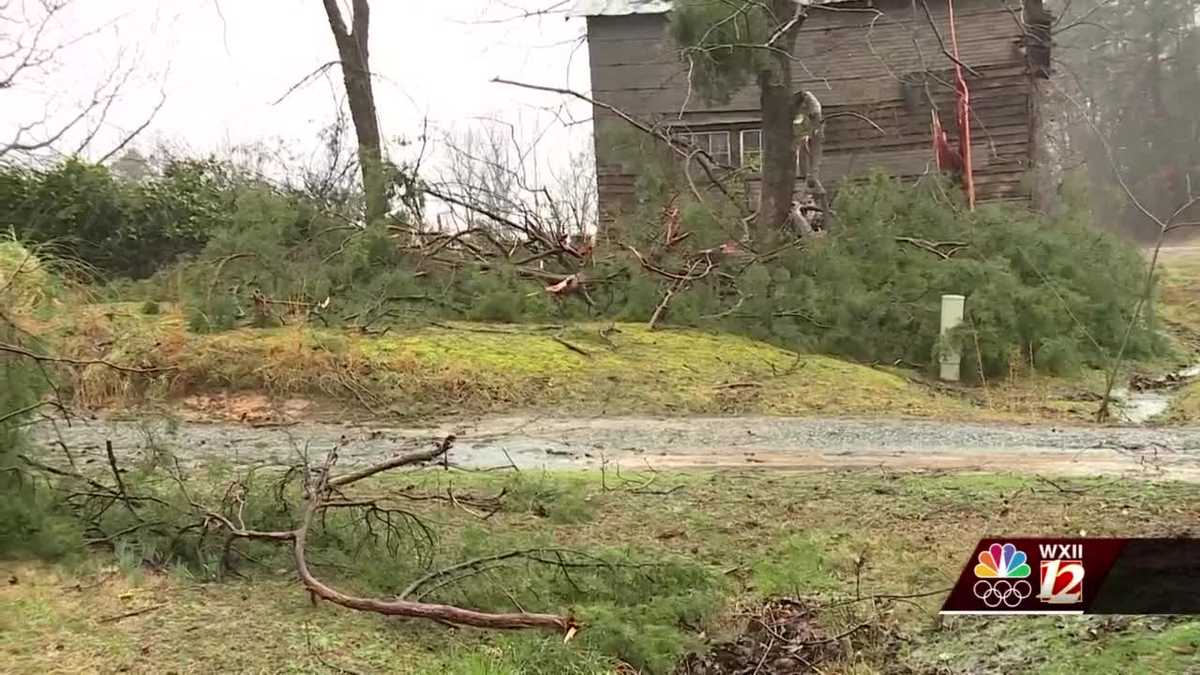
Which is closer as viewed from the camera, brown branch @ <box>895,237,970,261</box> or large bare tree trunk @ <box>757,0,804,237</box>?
brown branch @ <box>895,237,970,261</box>

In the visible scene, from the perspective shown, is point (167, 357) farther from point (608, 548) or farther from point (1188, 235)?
point (1188, 235)

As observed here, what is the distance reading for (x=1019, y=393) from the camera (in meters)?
11.9

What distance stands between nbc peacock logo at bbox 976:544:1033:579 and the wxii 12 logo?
0.06 m

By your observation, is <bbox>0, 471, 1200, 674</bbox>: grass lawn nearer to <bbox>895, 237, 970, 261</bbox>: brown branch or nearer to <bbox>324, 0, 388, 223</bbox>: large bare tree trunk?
<bbox>895, 237, 970, 261</bbox>: brown branch

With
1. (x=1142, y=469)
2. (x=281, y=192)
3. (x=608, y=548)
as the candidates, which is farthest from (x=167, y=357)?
(x=1142, y=469)

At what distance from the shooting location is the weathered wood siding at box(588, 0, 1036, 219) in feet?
68.2

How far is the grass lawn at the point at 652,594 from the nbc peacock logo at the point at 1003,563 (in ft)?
2.38

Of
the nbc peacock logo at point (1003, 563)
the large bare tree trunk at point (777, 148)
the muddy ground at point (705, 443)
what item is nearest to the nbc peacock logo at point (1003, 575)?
the nbc peacock logo at point (1003, 563)

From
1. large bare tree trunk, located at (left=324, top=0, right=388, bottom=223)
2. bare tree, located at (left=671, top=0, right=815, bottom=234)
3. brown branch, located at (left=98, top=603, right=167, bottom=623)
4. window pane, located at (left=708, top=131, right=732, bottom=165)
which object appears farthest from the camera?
window pane, located at (left=708, top=131, right=732, bottom=165)

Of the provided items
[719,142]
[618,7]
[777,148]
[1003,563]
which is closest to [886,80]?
[719,142]

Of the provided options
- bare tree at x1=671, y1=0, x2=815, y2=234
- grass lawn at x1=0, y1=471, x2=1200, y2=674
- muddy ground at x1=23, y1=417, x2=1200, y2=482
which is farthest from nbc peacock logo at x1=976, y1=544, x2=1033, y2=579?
bare tree at x1=671, y1=0, x2=815, y2=234

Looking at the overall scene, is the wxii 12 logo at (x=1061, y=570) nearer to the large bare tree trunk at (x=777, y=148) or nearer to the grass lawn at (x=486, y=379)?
the grass lawn at (x=486, y=379)

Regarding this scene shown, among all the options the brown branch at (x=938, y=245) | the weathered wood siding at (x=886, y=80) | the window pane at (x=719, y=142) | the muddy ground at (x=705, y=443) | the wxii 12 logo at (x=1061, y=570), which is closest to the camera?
the wxii 12 logo at (x=1061, y=570)

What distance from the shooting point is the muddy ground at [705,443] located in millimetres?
7590
